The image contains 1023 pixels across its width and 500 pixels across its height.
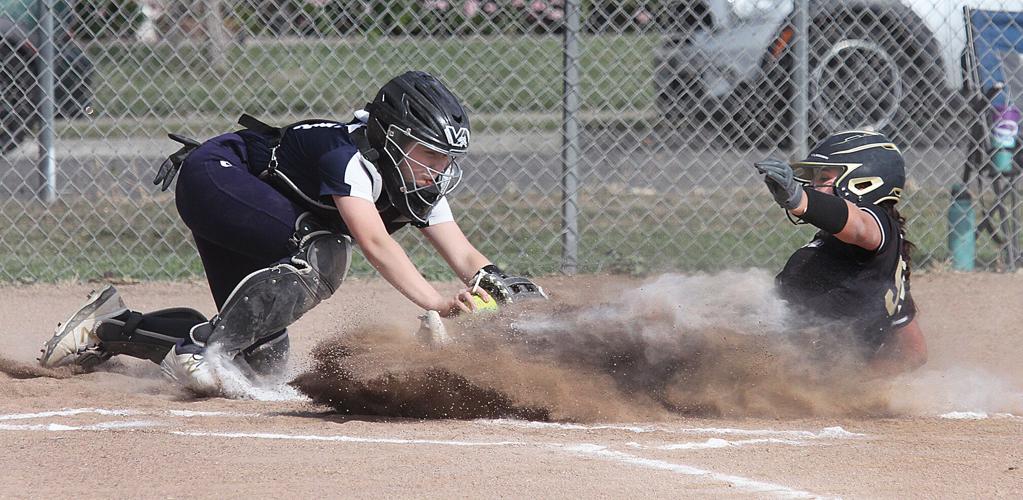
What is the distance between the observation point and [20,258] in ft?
24.2

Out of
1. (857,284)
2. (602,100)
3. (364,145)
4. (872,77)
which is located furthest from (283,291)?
(872,77)

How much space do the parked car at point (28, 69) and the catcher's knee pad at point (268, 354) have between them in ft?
10.2

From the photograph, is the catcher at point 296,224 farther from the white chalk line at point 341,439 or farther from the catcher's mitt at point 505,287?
the white chalk line at point 341,439

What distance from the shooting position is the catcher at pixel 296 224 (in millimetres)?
4168

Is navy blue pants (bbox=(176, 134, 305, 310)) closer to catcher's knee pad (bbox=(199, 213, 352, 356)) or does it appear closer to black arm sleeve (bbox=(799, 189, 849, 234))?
catcher's knee pad (bbox=(199, 213, 352, 356))

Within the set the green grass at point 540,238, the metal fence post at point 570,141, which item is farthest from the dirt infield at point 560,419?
the green grass at point 540,238

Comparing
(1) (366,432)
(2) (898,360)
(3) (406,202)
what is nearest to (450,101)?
(3) (406,202)

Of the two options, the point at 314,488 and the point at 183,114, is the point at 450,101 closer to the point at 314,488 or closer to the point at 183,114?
the point at 314,488

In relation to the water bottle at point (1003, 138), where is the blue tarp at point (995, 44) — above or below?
above

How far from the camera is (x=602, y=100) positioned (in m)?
8.17

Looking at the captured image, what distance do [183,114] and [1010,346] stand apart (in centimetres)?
609

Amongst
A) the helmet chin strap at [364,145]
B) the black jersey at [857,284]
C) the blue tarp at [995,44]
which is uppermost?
the blue tarp at [995,44]

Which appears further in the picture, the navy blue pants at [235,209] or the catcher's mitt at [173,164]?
the catcher's mitt at [173,164]

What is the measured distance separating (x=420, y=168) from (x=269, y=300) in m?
0.73
